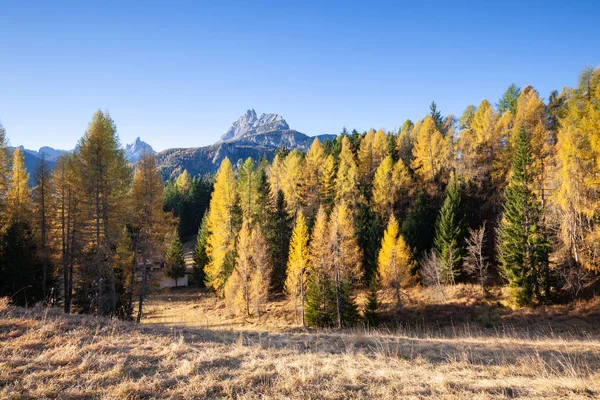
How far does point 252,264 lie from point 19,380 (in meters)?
24.9

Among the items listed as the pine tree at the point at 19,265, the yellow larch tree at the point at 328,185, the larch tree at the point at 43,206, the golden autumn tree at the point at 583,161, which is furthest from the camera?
the yellow larch tree at the point at 328,185

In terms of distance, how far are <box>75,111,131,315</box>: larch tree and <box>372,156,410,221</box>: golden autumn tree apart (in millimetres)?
29959

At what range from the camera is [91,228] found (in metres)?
17.0

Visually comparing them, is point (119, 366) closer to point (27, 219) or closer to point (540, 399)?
point (540, 399)

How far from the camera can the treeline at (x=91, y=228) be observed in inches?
659

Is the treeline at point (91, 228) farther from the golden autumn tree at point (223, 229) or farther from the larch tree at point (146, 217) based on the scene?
the golden autumn tree at point (223, 229)

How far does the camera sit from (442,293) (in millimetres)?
28203

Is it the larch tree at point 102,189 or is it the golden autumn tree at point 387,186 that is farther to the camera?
the golden autumn tree at point 387,186

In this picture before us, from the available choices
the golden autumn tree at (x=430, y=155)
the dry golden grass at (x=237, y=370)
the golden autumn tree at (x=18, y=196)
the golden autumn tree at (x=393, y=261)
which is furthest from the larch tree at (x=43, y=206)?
the golden autumn tree at (x=430, y=155)

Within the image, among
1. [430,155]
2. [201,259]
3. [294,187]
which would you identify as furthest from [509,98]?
[201,259]

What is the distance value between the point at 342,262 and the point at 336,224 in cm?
359

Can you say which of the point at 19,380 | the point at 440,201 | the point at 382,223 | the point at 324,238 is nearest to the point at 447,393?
the point at 19,380

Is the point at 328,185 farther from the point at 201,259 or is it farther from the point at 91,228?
the point at 91,228

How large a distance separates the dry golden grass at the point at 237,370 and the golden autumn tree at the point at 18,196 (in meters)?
20.0
